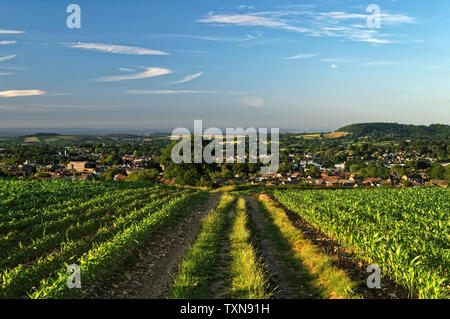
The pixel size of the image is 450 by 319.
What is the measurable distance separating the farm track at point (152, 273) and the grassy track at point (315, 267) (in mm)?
4243

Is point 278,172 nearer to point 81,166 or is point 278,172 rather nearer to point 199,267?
point 81,166

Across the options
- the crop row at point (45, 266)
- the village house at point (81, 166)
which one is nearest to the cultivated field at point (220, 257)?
the crop row at point (45, 266)

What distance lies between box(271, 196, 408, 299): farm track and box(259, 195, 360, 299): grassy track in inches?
13.0

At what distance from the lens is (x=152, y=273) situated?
9.38 m

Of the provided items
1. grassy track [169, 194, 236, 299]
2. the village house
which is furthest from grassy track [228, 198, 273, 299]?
the village house

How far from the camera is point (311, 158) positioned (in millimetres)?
165500

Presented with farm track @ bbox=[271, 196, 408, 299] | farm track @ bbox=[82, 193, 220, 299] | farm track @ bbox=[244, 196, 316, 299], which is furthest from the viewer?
farm track @ bbox=[244, 196, 316, 299]

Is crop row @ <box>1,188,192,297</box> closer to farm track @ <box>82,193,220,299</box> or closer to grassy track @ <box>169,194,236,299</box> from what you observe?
farm track @ <box>82,193,220,299</box>

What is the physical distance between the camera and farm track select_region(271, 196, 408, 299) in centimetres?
766

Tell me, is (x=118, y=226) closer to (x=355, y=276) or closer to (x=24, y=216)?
(x=24, y=216)

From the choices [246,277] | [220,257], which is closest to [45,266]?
[220,257]

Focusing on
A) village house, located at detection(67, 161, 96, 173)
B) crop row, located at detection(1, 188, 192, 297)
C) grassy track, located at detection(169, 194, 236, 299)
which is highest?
crop row, located at detection(1, 188, 192, 297)

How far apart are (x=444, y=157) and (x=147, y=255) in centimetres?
18915
